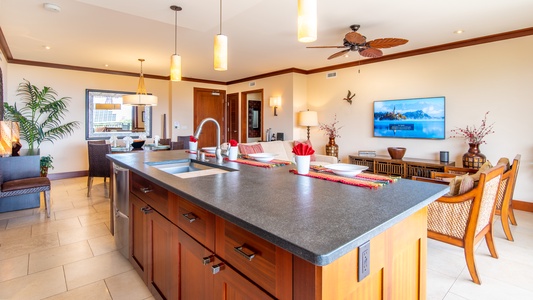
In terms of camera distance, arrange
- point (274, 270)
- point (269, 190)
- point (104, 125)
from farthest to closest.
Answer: point (104, 125) → point (269, 190) → point (274, 270)

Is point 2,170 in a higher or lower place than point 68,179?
higher

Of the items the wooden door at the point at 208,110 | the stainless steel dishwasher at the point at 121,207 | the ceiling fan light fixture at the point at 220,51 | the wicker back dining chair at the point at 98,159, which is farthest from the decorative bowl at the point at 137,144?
the ceiling fan light fixture at the point at 220,51

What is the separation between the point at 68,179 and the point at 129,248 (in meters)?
4.90

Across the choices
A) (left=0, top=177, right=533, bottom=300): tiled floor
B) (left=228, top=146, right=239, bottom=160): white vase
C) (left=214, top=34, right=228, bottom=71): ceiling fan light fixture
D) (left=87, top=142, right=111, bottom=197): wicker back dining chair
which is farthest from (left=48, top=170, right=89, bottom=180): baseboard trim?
(left=214, top=34, right=228, bottom=71): ceiling fan light fixture

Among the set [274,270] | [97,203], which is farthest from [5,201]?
[274,270]

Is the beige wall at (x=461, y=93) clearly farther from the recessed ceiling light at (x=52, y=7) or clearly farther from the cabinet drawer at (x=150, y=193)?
the recessed ceiling light at (x=52, y=7)

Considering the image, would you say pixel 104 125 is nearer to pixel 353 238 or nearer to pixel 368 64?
pixel 368 64

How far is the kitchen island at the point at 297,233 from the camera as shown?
0.83 m

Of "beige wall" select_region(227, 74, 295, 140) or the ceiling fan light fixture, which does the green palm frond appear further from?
the ceiling fan light fixture

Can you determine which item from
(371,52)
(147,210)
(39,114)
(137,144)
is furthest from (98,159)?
(371,52)

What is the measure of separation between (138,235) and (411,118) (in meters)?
4.62

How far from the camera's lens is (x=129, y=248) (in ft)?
7.71

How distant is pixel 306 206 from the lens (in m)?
1.13

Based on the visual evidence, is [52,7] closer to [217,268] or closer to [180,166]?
[180,166]
